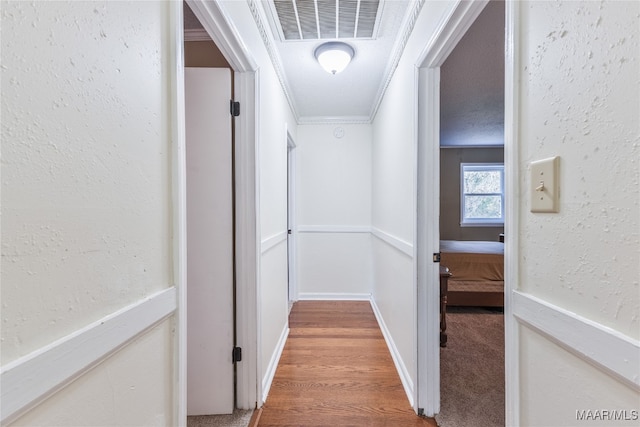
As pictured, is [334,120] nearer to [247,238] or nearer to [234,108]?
[234,108]

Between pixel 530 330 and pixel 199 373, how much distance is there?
1626 mm

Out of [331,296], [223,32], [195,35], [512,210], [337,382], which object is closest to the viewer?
[512,210]

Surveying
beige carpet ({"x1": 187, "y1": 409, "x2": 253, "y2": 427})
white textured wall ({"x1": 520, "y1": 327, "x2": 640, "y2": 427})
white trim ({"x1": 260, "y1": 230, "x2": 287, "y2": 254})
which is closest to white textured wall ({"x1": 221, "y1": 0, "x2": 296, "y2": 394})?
white trim ({"x1": 260, "y1": 230, "x2": 287, "y2": 254})

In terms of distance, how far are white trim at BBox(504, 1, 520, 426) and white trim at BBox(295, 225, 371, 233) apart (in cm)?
277

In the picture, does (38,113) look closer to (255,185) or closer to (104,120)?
(104,120)

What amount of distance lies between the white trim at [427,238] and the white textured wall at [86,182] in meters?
1.30

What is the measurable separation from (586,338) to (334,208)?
3.10 metres

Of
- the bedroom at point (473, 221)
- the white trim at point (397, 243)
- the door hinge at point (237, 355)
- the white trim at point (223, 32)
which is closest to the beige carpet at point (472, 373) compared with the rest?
the bedroom at point (473, 221)

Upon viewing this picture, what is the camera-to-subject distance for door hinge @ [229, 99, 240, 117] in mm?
1595

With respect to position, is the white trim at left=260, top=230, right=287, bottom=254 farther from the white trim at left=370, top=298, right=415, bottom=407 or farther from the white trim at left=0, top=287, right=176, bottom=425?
the white trim at left=370, top=298, right=415, bottom=407

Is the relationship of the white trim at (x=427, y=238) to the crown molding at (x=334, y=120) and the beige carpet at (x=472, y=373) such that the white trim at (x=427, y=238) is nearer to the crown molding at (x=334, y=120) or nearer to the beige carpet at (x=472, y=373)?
the beige carpet at (x=472, y=373)

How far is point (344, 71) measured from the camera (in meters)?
2.46

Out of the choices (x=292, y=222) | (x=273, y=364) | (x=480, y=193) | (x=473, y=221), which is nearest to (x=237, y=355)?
(x=273, y=364)

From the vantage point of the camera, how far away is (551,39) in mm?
659
